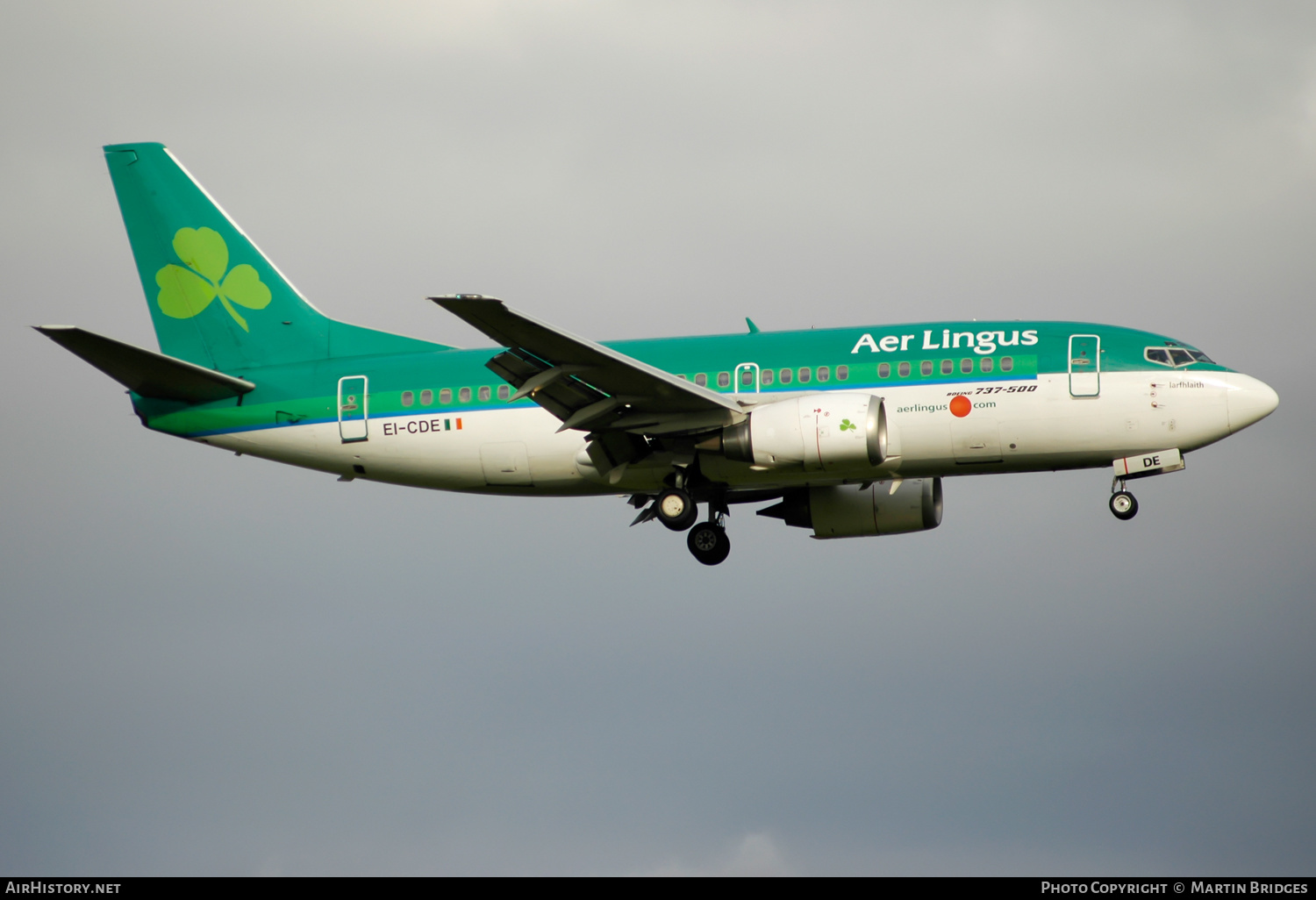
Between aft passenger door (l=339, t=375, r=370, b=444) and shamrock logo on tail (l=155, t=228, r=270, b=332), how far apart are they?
4.23 metres

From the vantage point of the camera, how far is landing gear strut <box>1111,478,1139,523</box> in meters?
31.5

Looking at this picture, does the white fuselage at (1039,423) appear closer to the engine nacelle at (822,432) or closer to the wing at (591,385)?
the engine nacelle at (822,432)

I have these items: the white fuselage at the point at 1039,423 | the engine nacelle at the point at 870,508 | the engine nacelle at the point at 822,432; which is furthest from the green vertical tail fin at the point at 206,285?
the engine nacelle at the point at 870,508

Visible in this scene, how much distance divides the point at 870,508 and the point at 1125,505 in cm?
676

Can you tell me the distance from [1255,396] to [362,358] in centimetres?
2079

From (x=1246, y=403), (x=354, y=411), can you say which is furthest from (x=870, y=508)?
(x=354, y=411)

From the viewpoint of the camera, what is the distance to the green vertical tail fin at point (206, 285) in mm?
36625

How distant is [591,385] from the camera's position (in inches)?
1236

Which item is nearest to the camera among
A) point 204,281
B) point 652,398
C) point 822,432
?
point 822,432

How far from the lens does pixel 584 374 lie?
101ft

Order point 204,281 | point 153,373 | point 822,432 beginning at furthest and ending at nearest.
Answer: point 204,281
point 153,373
point 822,432

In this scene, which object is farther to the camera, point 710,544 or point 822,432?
point 710,544

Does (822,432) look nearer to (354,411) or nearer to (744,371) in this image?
(744,371)
